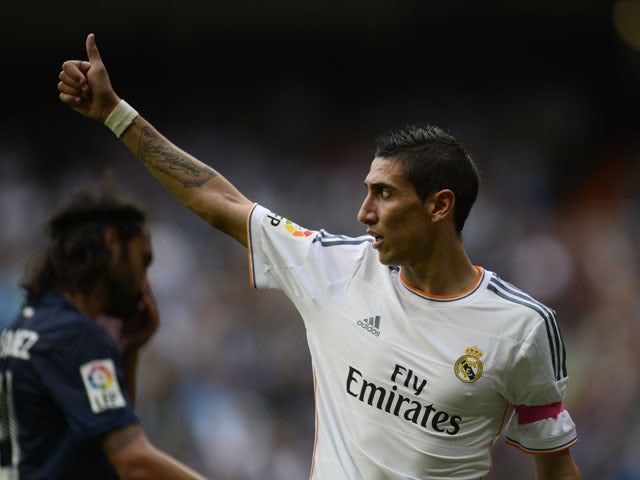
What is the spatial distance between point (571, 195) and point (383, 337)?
42.1 ft

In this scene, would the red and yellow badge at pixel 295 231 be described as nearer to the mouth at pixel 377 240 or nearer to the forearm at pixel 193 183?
the forearm at pixel 193 183

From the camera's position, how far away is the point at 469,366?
3.81 meters

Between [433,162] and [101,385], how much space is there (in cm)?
161

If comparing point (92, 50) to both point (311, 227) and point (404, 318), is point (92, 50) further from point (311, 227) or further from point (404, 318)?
point (311, 227)

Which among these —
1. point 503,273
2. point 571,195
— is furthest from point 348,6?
point 503,273

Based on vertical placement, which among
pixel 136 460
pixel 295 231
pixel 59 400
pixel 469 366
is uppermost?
pixel 295 231

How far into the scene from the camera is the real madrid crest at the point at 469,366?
3797mm

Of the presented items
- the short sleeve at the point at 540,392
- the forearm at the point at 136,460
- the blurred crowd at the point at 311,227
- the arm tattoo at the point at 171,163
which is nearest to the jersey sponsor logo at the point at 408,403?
the short sleeve at the point at 540,392

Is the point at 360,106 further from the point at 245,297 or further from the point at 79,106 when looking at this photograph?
the point at 79,106

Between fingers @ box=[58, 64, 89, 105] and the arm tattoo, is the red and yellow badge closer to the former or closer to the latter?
the arm tattoo

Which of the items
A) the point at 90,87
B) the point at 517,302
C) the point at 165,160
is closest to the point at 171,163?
the point at 165,160

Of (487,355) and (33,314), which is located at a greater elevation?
(487,355)

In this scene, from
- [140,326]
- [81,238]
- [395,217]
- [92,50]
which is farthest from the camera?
[140,326]

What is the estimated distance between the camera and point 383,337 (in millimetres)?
3902
